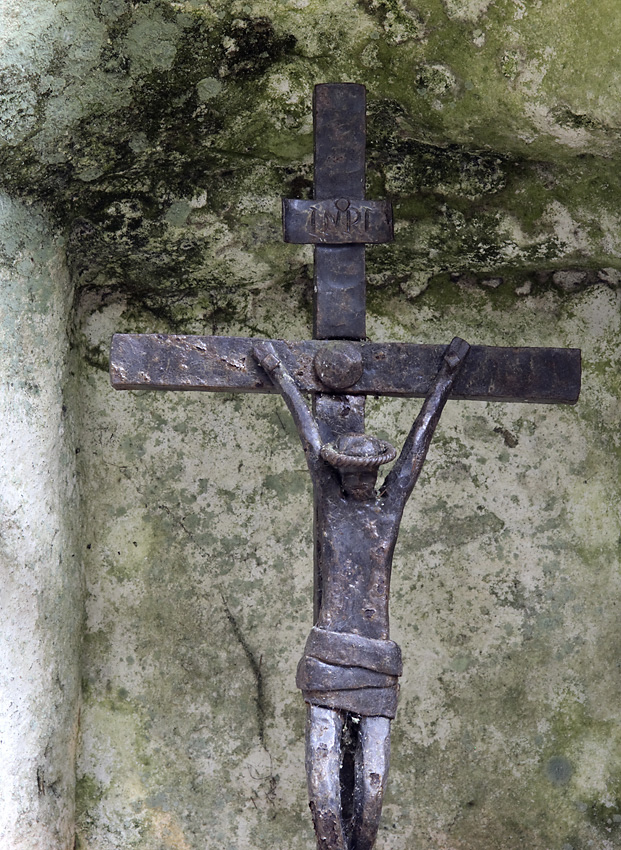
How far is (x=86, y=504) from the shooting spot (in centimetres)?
233

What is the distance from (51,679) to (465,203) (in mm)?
1232

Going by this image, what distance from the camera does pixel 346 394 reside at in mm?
1935

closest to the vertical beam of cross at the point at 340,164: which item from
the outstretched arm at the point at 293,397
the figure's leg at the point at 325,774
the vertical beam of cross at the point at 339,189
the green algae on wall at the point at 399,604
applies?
the vertical beam of cross at the point at 339,189

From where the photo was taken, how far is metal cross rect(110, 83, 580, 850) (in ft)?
5.70

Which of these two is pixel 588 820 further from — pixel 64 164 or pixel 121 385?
pixel 64 164

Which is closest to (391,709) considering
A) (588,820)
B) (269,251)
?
(588,820)

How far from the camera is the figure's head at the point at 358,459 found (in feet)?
5.75

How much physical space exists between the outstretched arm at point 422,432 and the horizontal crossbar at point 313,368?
0.07 feet

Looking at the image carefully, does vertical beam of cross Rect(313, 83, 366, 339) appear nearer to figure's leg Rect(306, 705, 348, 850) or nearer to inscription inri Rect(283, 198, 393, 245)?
inscription inri Rect(283, 198, 393, 245)

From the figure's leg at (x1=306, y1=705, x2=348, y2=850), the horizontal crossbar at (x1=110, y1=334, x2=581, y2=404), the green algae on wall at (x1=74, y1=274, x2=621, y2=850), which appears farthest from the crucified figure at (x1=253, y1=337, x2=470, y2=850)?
the green algae on wall at (x1=74, y1=274, x2=621, y2=850)

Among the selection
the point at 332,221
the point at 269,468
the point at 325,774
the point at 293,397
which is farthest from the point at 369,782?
the point at 332,221

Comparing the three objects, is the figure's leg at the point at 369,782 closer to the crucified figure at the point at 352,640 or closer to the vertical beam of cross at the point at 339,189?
the crucified figure at the point at 352,640

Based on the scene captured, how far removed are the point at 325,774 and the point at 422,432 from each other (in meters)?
0.57

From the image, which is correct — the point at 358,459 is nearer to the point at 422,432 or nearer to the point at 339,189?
the point at 422,432
